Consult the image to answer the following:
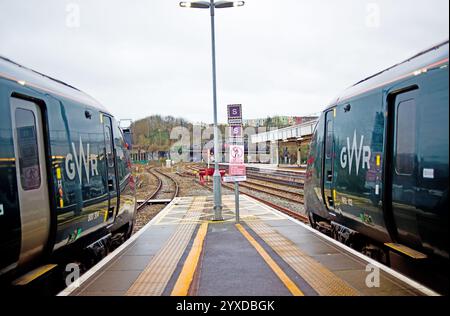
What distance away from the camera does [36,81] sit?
5699 millimetres

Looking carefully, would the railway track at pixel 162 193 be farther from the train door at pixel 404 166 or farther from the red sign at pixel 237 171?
the train door at pixel 404 166

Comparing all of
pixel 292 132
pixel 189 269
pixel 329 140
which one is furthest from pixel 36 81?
pixel 292 132

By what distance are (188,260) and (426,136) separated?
4119 millimetres

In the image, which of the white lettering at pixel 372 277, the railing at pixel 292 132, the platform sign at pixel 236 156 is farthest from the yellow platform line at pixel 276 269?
the railing at pixel 292 132

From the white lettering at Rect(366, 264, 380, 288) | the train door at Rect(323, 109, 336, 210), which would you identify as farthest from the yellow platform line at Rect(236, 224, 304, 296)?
the train door at Rect(323, 109, 336, 210)

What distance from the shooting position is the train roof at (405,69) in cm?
466

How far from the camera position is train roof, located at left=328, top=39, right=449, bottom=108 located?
4.66m

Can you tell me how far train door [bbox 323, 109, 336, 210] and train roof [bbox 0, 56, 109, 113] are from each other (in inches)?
186

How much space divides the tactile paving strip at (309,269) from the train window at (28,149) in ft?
12.3

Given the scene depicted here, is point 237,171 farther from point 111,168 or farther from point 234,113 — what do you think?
point 111,168

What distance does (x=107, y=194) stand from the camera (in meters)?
8.27

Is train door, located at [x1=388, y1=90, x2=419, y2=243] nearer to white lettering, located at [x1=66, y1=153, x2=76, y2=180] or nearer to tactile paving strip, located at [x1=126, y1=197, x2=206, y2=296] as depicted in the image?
tactile paving strip, located at [x1=126, y1=197, x2=206, y2=296]
